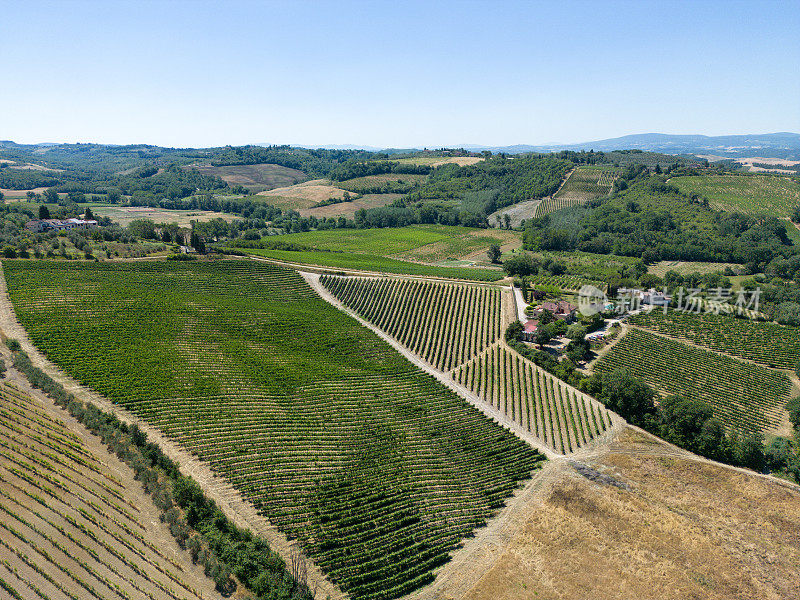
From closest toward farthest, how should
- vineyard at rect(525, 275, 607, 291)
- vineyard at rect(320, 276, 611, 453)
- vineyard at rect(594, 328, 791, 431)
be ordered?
1. vineyard at rect(320, 276, 611, 453)
2. vineyard at rect(594, 328, 791, 431)
3. vineyard at rect(525, 275, 607, 291)

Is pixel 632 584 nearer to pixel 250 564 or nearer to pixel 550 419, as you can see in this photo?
pixel 550 419

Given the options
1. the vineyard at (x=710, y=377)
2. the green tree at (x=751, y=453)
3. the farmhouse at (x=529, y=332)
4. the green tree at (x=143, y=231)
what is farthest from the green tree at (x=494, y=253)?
the green tree at (x=143, y=231)

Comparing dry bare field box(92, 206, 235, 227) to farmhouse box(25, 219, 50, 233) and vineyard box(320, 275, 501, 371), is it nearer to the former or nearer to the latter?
farmhouse box(25, 219, 50, 233)

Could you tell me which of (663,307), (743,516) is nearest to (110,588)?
(743,516)

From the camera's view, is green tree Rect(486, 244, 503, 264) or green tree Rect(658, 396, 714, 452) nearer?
green tree Rect(658, 396, 714, 452)

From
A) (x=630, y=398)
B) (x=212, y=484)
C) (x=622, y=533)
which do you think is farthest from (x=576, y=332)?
(x=212, y=484)

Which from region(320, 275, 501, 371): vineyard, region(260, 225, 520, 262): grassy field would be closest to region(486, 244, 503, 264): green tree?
region(260, 225, 520, 262): grassy field

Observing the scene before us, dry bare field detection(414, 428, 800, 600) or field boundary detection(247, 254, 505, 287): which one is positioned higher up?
field boundary detection(247, 254, 505, 287)

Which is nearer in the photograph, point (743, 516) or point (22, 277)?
point (743, 516)
